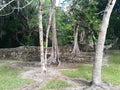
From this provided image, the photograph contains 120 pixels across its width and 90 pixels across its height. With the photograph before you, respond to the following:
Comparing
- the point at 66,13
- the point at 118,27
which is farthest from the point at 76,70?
the point at 118,27

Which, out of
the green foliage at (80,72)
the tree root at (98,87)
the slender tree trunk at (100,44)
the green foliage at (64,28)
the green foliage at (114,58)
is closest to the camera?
the tree root at (98,87)

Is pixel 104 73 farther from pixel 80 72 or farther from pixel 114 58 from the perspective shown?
pixel 114 58

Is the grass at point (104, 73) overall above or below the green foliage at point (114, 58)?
below

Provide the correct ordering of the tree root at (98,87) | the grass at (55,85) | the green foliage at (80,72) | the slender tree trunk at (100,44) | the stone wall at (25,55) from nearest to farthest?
the tree root at (98,87) < the slender tree trunk at (100,44) < the grass at (55,85) < the green foliage at (80,72) < the stone wall at (25,55)

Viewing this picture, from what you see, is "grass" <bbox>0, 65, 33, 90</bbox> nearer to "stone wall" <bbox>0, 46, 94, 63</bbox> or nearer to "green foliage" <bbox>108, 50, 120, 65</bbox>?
"stone wall" <bbox>0, 46, 94, 63</bbox>

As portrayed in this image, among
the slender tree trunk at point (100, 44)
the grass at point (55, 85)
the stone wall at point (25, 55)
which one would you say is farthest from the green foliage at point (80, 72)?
the stone wall at point (25, 55)

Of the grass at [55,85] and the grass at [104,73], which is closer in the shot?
the grass at [55,85]

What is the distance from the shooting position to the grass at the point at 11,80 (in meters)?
10.9

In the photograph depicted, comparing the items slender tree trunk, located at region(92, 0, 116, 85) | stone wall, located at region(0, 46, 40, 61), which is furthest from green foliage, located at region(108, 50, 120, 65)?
slender tree trunk, located at region(92, 0, 116, 85)

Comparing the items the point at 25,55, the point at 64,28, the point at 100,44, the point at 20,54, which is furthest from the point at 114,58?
the point at 100,44

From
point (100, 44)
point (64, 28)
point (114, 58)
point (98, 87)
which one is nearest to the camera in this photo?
point (98, 87)

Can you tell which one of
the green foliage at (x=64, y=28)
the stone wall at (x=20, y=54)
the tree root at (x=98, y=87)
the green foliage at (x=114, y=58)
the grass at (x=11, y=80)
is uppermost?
the green foliage at (x=64, y=28)

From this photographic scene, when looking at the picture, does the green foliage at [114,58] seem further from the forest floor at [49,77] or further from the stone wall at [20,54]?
the stone wall at [20,54]

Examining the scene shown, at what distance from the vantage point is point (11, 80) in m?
11.9
